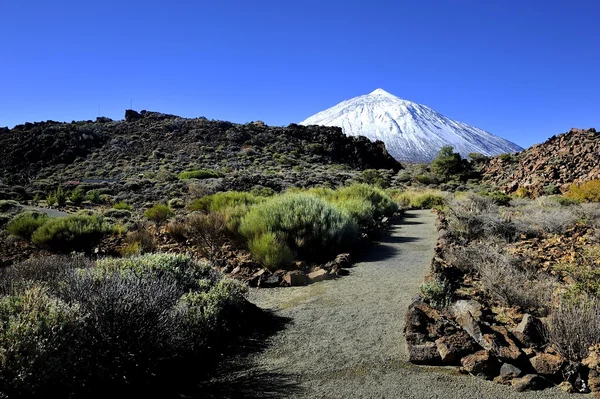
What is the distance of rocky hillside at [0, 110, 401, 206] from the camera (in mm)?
37656

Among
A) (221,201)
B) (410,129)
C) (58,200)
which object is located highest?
(410,129)

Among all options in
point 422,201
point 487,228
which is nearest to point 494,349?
point 487,228

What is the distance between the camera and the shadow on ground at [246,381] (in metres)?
3.22

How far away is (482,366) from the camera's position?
3.33 meters

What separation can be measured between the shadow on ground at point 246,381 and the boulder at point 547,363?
182cm

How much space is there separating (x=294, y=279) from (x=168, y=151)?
141ft

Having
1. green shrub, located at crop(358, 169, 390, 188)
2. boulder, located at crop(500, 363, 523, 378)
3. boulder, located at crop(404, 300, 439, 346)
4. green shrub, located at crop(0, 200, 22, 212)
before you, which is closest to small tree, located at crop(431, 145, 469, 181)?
green shrub, located at crop(358, 169, 390, 188)

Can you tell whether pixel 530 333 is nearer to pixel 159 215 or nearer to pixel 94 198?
pixel 159 215

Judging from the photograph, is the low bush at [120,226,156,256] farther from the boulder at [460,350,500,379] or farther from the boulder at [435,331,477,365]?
the boulder at [460,350,500,379]

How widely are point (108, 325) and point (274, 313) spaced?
2.41m

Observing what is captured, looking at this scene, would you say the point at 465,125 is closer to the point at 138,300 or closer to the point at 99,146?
the point at 99,146

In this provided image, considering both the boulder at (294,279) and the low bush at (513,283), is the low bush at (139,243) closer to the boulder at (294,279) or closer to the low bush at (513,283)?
the boulder at (294,279)

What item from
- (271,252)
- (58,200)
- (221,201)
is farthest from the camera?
(58,200)

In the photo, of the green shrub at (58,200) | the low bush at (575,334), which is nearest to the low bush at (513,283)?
the low bush at (575,334)
